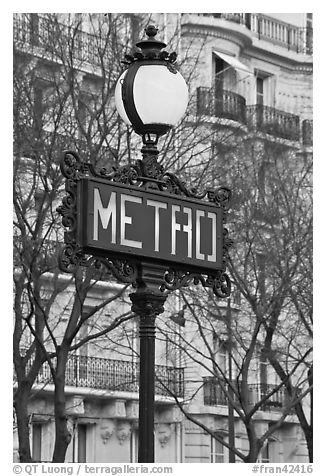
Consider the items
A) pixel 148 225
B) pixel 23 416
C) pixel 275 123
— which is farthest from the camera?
pixel 275 123

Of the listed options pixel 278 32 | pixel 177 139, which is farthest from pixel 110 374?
pixel 278 32

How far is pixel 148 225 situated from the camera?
805cm

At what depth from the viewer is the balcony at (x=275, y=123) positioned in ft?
99.9

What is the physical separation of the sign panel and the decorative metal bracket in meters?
0.07

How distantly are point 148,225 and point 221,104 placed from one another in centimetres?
2229

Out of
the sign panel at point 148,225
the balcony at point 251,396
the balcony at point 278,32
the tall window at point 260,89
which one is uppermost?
the balcony at point 278,32

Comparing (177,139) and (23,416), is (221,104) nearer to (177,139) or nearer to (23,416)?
(177,139)

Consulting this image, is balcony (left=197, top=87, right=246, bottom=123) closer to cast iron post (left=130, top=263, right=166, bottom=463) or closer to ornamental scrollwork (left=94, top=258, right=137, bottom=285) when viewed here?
cast iron post (left=130, top=263, right=166, bottom=463)

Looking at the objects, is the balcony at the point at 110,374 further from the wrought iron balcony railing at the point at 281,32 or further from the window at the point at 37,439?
the wrought iron balcony railing at the point at 281,32

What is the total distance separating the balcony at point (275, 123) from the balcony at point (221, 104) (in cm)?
30

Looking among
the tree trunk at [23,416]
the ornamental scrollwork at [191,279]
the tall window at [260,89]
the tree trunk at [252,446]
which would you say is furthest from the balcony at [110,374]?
the ornamental scrollwork at [191,279]

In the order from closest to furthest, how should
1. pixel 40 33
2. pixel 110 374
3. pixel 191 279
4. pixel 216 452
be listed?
1. pixel 191 279
2. pixel 40 33
3. pixel 110 374
4. pixel 216 452
